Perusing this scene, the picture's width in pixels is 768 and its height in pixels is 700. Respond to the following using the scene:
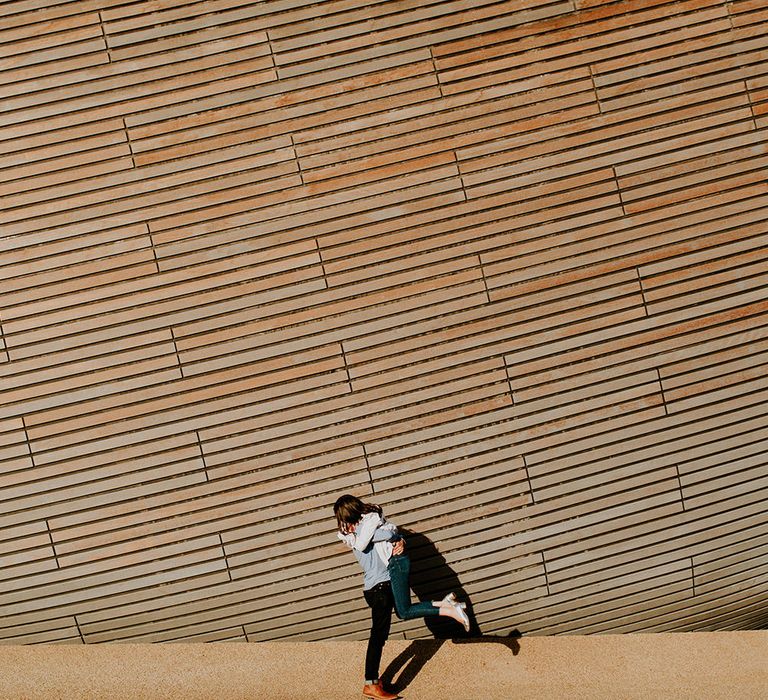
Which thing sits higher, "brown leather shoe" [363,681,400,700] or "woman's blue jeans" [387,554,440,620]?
"woman's blue jeans" [387,554,440,620]

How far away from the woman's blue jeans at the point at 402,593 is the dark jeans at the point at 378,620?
1.9 inches

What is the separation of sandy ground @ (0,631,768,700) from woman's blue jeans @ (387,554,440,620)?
0.65m

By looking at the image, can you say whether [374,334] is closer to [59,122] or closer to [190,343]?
[190,343]

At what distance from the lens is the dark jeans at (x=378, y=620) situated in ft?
16.7

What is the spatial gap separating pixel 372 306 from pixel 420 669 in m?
2.70

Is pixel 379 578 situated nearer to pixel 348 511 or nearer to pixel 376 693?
pixel 348 511

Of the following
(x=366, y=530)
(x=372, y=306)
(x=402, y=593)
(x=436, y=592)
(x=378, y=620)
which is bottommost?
(x=436, y=592)

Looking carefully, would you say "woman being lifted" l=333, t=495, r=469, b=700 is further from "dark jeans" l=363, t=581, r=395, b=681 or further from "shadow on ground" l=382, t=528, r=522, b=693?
"shadow on ground" l=382, t=528, r=522, b=693

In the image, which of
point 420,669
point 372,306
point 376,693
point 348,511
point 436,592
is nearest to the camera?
point 348,511

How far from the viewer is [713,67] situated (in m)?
6.08

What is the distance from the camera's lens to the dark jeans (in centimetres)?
509

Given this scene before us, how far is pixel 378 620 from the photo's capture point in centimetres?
511

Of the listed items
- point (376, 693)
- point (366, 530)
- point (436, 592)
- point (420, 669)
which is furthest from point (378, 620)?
point (436, 592)

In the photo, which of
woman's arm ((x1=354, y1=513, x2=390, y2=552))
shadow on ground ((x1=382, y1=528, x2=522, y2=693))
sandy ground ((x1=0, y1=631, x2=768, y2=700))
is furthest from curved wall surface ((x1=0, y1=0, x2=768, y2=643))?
woman's arm ((x1=354, y1=513, x2=390, y2=552))
